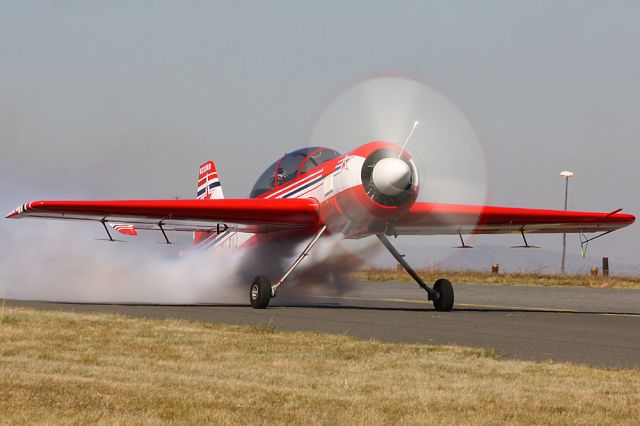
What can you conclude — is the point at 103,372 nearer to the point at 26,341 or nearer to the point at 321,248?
the point at 26,341

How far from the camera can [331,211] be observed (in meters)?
18.4

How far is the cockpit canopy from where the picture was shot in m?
19.4

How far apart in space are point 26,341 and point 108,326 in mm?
2033

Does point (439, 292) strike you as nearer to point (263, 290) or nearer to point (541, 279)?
point (263, 290)

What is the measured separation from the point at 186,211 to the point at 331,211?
9.85 ft

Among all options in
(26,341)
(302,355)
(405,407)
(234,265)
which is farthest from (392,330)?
(234,265)

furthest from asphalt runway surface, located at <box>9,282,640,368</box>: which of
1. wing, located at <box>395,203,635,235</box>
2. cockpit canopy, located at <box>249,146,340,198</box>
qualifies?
cockpit canopy, located at <box>249,146,340,198</box>

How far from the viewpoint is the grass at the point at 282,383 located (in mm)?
6699

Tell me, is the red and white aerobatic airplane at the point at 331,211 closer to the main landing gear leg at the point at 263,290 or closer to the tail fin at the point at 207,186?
the main landing gear leg at the point at 263,290

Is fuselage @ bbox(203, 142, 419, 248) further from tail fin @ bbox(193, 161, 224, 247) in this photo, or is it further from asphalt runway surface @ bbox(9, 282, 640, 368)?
tail fin @ bbox(193, 161, 224, 247)

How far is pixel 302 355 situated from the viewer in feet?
33.0

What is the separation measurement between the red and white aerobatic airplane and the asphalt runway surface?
1.56 metres

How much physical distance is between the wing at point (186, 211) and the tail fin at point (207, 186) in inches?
241

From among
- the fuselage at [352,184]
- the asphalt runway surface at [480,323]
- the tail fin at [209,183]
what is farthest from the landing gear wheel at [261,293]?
the tail fin at [209,183]
